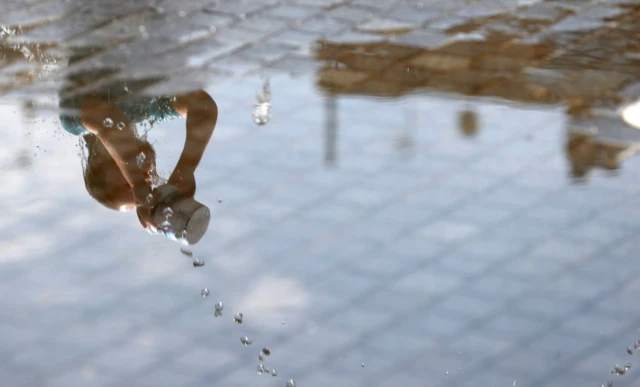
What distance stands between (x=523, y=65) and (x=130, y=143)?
247 cm

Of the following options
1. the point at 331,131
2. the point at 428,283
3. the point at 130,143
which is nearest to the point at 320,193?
the point at 331,131

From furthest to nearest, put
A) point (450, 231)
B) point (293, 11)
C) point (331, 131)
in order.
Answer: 1. point (293, 11)
2. point (331, 131)
3. point (450, 231)

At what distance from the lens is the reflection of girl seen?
4980mm

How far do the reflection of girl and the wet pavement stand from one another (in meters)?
0.02

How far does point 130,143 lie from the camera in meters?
5.40

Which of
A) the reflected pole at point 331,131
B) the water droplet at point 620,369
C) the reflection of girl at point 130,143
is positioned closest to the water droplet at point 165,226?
the reflection of girl at point 130,143

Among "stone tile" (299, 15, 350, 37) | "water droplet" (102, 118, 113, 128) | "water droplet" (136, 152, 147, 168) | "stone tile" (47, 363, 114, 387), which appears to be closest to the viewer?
"stone tile" (47, 363, 114, 387)

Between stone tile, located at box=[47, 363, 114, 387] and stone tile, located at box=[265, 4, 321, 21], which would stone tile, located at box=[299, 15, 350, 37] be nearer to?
stone tile, located at box=[265, 4, 321, 21]

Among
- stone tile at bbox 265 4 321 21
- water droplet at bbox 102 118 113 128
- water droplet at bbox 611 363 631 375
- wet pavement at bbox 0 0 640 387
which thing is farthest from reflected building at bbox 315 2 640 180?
water droplet at bbox 611 363 631 375

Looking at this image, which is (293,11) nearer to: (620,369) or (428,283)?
(428,283)

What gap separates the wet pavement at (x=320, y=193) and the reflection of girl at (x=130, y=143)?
16mm

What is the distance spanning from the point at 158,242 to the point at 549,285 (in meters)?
1.72

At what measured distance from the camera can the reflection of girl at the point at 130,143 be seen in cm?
498

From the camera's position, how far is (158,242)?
182 inches
